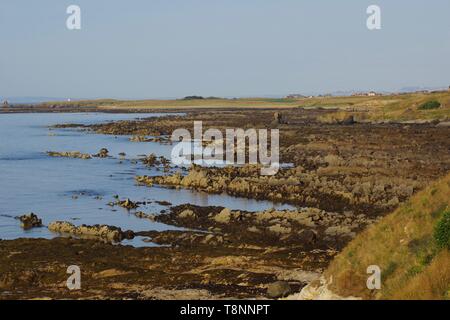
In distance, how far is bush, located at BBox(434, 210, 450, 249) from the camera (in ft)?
50.4

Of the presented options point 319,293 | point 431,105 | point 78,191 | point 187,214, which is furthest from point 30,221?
point 431,105

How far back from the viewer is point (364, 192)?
38000 millimetres

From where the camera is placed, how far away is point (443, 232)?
1552 centimetres

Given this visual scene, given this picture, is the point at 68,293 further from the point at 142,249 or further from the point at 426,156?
the point at 426,156

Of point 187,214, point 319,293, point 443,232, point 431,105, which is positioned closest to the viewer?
point 443,232

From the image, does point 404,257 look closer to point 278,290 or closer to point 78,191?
point 278,290

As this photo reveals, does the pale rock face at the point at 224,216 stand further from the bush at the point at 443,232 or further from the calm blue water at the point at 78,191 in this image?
the bush at the point at 443,232

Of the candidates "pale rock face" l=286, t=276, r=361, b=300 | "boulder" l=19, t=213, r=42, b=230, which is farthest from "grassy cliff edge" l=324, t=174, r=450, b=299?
"boulder" l=19, t=213, r=42, b=230

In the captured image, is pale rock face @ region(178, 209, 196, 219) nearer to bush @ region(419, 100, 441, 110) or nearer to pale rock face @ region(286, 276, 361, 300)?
pale rock face @ region(286, 276, 361, 300)

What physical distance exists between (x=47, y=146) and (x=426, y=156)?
150 ft

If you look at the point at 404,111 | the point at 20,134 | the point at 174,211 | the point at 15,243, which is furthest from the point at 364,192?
the point at 20,134

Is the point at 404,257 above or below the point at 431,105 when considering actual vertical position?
below

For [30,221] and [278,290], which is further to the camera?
[30,221]

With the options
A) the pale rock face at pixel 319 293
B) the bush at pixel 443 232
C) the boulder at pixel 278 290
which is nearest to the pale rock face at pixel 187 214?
the boulder at pixel 278 290
